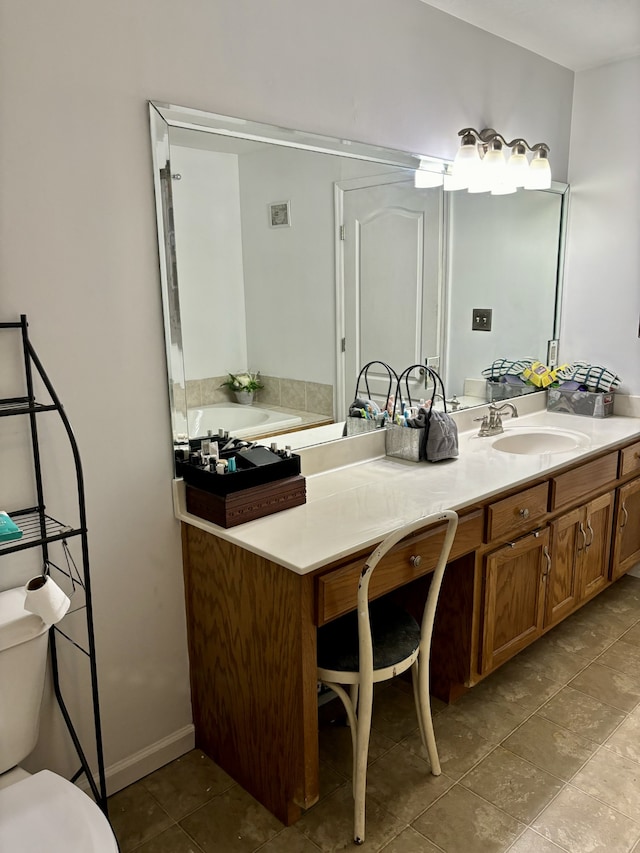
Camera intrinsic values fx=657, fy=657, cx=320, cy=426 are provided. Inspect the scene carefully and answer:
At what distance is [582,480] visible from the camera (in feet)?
8.09

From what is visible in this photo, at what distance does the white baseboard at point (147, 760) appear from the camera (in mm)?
1873

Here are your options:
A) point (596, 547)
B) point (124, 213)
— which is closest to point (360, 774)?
point (596, 547)

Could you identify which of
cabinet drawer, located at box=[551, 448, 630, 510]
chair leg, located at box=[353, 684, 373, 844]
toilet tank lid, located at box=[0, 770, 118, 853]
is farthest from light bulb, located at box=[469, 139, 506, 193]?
toilet tank lid, located at box=[0, 770, 118, 853]

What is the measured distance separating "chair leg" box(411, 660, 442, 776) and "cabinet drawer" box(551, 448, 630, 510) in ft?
2.71

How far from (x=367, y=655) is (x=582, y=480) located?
125cm

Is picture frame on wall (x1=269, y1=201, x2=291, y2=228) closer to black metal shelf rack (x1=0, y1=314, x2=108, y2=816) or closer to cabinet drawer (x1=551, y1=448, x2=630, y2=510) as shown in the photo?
black metal shelf rack (x1=0, y1=314, x2=108, y2=816)

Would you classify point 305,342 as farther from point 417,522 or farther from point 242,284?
point 417,522

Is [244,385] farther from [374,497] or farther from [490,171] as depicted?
[490,171]

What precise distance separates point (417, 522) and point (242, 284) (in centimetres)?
90

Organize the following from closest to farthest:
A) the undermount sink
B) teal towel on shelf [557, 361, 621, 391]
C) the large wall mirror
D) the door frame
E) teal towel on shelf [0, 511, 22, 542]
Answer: teal towel on shelf [0, 511, 22, 542] → the large wall mirror → the door frame → the undermount sink → teal towel on shelf [557, 361, 621, 391]

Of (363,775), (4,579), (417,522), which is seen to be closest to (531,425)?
(417,522)

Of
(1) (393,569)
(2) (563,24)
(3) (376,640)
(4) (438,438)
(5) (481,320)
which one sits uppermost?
(2) (563,24)

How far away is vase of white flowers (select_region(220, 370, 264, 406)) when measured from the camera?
199 centimetres

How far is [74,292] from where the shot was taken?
1.61 m
